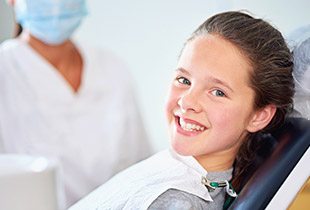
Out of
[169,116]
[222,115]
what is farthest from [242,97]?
[169,116]

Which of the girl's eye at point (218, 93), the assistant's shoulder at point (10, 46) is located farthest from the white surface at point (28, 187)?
the assistant's shoulder at point (10, 46)

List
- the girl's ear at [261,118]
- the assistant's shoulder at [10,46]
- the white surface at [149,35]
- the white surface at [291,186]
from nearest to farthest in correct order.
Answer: the white surface at [291,186]
the girl's ear at [261,118]
the white surface at [149,35]
the assistant's shoulder at [10,46]

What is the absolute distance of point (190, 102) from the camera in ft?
4.29

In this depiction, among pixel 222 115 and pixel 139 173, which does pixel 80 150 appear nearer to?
pixel 139 173

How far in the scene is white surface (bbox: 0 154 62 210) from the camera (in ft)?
3.80

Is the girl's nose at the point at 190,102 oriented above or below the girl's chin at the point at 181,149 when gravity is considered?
above

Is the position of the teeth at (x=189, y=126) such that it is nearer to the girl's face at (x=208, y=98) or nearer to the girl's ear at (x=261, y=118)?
the girl's face at (x=208, y=98)

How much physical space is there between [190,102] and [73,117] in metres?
1.13

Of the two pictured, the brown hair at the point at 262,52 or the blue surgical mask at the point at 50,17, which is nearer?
the brown hair at the point at 262,52

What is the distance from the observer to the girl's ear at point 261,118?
4.60 ft

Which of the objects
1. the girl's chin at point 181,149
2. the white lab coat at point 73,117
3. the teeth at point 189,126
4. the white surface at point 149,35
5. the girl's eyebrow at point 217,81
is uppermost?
the girl's eyebrow at point 217,81

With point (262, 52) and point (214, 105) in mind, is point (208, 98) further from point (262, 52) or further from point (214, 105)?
point (262, 52)

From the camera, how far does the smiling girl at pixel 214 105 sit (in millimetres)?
1316

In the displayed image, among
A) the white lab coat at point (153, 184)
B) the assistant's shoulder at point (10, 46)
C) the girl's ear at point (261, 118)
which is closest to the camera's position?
the white lab coat at point (153, 184)
